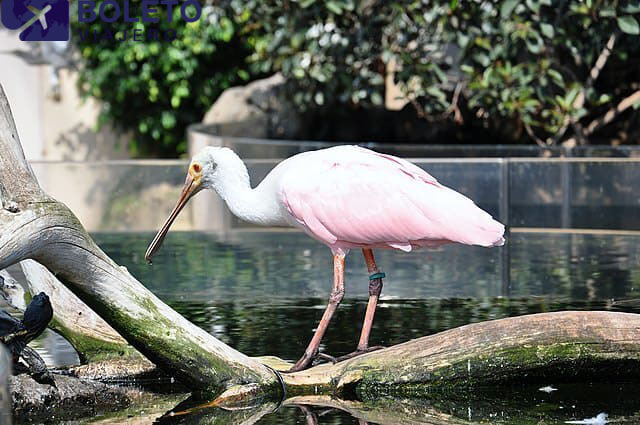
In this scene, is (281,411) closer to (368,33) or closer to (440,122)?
(368,33)

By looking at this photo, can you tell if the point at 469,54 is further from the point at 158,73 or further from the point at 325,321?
the point at 325,321

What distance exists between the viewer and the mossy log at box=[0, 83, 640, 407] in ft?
18.5

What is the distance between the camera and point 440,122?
1519 centimetres

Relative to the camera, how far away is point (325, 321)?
6.22 m

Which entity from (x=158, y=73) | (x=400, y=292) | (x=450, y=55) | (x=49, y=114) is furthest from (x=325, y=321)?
(x=49, y=114)

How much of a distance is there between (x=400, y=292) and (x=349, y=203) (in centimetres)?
276

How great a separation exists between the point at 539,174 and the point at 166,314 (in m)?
5.60

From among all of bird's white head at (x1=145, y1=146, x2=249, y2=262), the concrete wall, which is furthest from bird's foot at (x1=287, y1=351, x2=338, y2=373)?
the concrete wall

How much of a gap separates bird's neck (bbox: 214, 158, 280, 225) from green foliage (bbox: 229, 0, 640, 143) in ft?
22.4

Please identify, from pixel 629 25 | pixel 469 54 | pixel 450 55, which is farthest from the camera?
pixel 450 55

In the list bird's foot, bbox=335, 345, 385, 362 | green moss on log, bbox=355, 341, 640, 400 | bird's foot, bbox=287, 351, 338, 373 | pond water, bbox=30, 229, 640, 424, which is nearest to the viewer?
pond water, bbox=30, 229, 640, 424

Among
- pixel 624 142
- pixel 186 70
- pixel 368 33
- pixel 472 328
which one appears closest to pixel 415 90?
pixel 368 33

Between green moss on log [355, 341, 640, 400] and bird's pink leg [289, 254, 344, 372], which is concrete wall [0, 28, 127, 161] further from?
green moss on log [355, 341, 640, 400]

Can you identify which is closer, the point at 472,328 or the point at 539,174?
the point at 472,328
